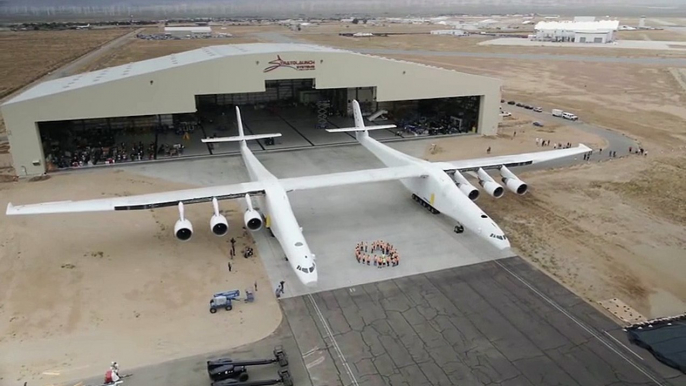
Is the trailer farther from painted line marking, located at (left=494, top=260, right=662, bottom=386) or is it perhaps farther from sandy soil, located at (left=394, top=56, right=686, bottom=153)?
sandy soil, located at (left=394, top=56, right=686, bottom=153)

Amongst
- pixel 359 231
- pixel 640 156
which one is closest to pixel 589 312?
pixel 359 231

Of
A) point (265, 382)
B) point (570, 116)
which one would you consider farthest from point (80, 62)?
point (265, 382)

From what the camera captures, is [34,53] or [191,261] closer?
[191,261]

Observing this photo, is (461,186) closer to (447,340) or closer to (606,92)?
(447,340)

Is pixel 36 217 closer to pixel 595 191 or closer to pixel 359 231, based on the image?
pixel 359 231

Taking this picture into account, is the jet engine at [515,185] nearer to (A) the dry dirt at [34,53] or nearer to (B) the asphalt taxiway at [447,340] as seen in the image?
(B) the asphalt taxiway at [447,340]

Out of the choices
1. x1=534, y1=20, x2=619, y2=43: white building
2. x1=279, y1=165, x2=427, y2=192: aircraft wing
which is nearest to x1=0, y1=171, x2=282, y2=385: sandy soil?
x1=279, y1=165, x2=427, y2=192: aircraft wing

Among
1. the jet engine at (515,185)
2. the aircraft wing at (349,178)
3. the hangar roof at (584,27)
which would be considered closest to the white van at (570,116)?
the jet engine at (515,185)
